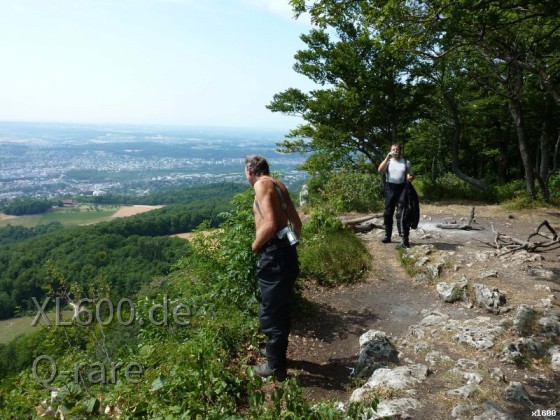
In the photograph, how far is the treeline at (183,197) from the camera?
81000 mm

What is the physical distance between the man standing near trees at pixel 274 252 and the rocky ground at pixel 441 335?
1.93 ft

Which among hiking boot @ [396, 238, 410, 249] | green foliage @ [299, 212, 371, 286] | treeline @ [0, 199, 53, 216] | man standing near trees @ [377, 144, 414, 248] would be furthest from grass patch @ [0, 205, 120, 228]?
man standing near trees @ [377, 144, 414, 248]

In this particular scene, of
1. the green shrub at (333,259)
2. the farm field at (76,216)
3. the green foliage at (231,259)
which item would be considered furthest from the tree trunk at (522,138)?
the farm field at (76,216)

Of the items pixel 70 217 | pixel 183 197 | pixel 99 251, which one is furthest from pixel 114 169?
pixel 99 251

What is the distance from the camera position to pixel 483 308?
5262 millimetres

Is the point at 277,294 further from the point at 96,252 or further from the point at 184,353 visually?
the point at 96,252

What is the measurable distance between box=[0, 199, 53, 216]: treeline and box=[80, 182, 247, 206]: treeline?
10500 mm

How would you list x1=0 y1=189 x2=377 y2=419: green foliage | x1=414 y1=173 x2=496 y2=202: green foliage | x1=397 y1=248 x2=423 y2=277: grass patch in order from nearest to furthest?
x1=0 y1=189 x2=377 y2=419: green foliage → x1=397 y1=248 x2=423 y2=277: grass patch → x1=414 y1=173 x2=496 y2=202: green foliage

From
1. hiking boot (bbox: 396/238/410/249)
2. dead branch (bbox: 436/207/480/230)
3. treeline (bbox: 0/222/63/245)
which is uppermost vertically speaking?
dead branch (bbox: 436/207/480/230)

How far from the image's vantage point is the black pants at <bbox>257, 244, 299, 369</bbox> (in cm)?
368

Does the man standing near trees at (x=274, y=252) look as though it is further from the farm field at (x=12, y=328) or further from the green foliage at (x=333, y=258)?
the farm field at (x=12, y=328)

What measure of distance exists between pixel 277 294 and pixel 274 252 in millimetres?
425

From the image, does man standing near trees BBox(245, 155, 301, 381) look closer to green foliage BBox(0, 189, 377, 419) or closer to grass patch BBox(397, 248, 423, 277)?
green foliage BBox(0, 189, 377, 419)

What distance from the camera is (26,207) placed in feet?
296
